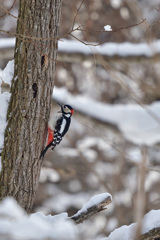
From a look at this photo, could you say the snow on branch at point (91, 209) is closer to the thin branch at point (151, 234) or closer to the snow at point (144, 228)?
the snow at point (144, 228)

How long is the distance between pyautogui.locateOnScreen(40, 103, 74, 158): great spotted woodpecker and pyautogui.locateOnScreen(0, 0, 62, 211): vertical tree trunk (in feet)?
1.78

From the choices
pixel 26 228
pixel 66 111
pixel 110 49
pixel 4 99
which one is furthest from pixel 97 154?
pixel 26 228

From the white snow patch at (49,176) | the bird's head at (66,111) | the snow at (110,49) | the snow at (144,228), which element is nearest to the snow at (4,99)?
the snow at (144,228)

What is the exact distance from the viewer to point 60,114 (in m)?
5.57

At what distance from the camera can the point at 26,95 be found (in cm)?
387

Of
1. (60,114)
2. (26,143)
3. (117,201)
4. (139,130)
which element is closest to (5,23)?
(60,114)

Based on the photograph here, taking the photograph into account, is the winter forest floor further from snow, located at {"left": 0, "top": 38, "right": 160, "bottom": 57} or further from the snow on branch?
the snow on branch

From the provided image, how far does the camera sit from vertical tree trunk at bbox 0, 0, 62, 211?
3.80m

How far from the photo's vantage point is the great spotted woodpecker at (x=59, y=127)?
182 inches

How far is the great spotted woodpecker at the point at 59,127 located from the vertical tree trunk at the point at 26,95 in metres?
0.54

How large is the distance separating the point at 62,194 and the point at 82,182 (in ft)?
2.92

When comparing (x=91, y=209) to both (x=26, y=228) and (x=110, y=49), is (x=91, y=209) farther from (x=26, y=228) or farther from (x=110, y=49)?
(x=110, y=49)

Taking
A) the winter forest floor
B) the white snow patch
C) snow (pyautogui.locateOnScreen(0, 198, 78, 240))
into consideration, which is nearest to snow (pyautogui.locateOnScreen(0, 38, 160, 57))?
the winter forest floor

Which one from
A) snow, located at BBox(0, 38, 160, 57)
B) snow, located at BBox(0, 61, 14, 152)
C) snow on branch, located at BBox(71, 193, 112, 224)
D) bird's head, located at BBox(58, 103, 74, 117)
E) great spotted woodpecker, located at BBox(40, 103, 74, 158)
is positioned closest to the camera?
snow on branch, located at BBox(71, 193, 112, 224)
